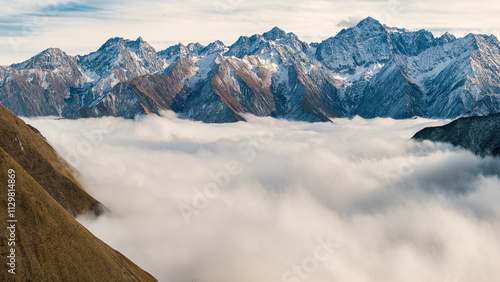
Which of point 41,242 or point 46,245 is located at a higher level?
point 41,242

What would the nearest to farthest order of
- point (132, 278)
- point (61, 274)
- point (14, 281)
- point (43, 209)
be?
point (14, 281) → point (61, 274) → point (43, 209) → point (132, 278)

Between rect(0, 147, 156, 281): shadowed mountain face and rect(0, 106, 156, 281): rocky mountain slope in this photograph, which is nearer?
rect(0, 106, 156, 281): rocky mountain slope

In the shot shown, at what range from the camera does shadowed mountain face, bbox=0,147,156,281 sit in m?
130

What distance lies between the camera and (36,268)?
428 ft

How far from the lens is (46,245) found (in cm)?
13575

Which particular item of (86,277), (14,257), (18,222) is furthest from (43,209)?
(86,277)

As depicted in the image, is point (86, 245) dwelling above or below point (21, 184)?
below

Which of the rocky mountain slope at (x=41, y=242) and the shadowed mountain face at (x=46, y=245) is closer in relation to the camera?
the rocky mountain slope at (x=41, y=242)

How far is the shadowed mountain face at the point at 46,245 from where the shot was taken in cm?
13025

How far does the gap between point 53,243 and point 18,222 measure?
46.4 ft

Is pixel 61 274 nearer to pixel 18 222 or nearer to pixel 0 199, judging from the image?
pixel 18 222

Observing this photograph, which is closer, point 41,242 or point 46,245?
point 41,242

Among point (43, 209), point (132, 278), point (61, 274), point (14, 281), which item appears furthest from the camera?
point (132, 278)

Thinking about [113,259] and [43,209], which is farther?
[113,259]
